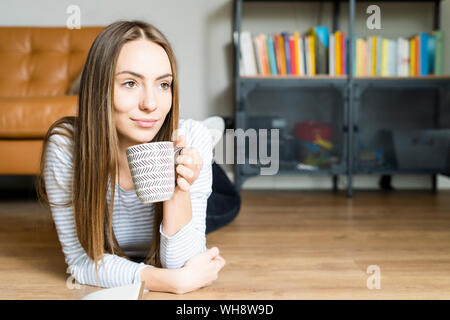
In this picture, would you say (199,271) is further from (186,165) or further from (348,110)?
(348,110)

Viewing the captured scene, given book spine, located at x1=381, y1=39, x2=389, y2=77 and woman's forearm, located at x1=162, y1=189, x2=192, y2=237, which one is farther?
book spine, located at x1=381, y1=39, x2=389, y2=77

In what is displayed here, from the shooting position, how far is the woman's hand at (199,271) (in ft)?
3.14

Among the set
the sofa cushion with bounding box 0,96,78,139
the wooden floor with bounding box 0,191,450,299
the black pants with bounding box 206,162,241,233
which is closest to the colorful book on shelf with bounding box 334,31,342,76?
the wooden floor with bounding box 0,191,450,299

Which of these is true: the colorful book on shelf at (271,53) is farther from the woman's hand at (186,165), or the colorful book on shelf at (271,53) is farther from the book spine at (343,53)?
the woman's hand at (186,165)

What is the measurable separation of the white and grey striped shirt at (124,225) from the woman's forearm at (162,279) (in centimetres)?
2

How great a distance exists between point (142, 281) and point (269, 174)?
5.75ft

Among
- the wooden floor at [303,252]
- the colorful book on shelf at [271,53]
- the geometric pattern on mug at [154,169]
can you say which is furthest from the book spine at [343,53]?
the geometric pattern on mug at [154,169]

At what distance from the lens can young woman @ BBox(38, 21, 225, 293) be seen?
35.6 inches

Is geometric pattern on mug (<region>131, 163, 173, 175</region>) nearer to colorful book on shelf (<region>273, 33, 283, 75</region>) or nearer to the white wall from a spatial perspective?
colorful book on shelf (<region>273, 33, 283, 75</region>)

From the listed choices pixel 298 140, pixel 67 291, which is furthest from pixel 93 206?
pixel 298 140

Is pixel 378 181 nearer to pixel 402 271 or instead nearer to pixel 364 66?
pixel 364 66

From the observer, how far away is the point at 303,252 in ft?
4.42

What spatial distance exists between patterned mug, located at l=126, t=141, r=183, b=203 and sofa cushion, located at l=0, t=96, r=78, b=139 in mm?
1263

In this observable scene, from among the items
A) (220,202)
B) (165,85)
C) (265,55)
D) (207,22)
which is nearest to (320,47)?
(265,55)
